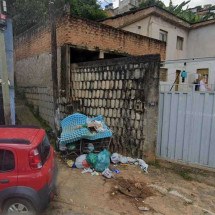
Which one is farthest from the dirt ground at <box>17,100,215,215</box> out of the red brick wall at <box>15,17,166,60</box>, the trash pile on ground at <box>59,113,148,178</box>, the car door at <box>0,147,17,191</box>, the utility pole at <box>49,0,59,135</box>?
the red brick wall at <box>15,17,166,60</box>

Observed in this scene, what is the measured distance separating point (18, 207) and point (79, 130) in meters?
2.84

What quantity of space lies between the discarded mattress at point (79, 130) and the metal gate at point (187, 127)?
1.65 metres

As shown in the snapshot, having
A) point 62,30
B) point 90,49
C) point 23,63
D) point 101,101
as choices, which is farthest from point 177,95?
point 23,63

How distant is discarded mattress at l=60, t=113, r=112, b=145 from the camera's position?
19.1 feet

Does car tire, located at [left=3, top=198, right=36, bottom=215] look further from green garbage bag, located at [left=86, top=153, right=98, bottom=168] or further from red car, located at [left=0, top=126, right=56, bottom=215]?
green garbage bag, located at [left=86, top=153, right=98, bottom=168]

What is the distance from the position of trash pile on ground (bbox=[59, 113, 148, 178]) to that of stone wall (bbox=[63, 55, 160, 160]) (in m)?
0.42

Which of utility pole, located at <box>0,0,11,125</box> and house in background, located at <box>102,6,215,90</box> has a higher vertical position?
house in background, located at <box>102,6,215,90</box>

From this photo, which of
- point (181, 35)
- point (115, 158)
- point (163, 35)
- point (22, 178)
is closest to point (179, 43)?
point (181, 35)

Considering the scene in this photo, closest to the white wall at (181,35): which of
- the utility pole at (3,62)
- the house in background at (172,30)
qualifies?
the house in background at (172,30)

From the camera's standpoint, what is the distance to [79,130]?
5.92 m

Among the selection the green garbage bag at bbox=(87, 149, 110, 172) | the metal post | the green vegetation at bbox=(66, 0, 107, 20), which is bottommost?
the green garbage bag at bbox=(87, 149, 110, 172)

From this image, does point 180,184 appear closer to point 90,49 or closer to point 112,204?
point 112,204

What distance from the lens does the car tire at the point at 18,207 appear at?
3.22 m

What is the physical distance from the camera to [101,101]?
691cm
